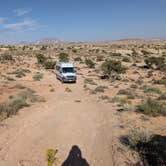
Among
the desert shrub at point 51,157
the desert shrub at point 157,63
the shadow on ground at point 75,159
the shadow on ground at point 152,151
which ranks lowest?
the desert shrub at point 157,63

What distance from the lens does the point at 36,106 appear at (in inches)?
667

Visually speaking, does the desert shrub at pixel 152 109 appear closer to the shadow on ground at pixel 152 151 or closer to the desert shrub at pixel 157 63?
the shadow on ground at pixel 152 151

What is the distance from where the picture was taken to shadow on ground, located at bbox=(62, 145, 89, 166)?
8.53 metres

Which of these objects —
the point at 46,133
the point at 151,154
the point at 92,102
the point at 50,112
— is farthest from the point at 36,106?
the point at 151,154

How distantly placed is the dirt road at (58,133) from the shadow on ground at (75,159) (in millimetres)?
161

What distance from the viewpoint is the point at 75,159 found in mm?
8844

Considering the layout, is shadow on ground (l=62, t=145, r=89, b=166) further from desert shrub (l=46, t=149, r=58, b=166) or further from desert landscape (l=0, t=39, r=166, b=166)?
desert shrub (l=46, t=149, r=58, b=166)

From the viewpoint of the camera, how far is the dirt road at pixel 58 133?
29.8ft

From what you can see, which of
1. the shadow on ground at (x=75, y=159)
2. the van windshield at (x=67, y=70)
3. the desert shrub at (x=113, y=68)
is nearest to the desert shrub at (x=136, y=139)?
the shadow on ground at (x=75, y=159)

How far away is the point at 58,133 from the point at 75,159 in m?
2.81

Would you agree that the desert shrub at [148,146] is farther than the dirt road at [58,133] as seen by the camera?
No

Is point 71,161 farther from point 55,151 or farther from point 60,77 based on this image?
point 60,77

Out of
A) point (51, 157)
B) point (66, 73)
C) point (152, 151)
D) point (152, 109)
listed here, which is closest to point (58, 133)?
point (51, 157)

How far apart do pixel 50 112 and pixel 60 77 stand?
14995mm
